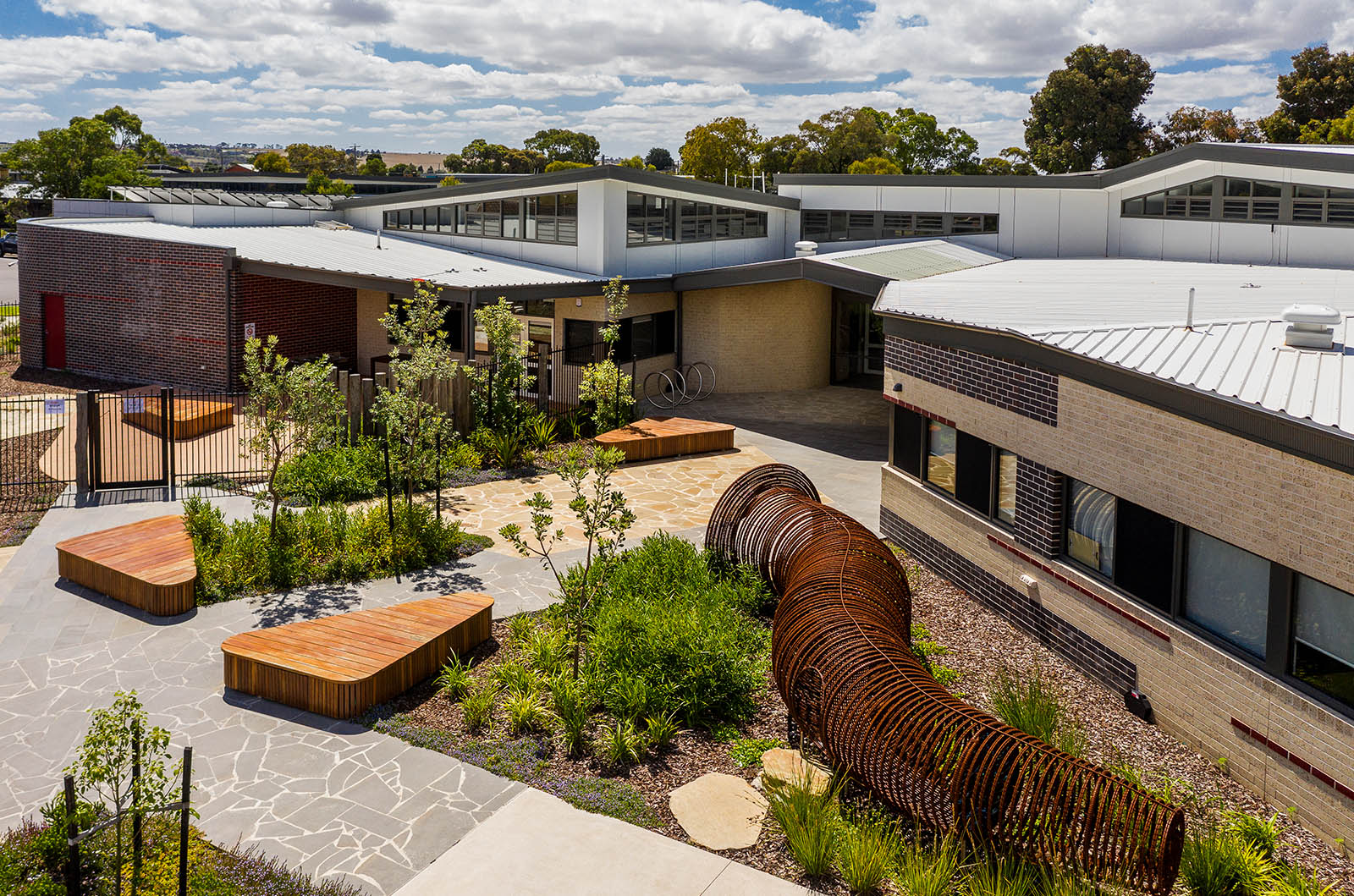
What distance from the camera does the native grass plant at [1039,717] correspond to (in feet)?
31.1

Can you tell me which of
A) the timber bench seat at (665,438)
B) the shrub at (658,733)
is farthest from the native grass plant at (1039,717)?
the timber bench seat at (665,438)

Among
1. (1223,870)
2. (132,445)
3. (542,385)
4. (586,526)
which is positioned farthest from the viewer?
(542,385)

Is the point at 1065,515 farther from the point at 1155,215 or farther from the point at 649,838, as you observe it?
the point at 1155,215

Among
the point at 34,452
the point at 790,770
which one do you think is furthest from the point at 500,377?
the point at 790,770

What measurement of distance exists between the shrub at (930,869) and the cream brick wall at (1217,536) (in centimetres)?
310

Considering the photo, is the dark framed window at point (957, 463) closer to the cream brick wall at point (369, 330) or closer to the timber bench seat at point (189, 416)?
the timber bench seat at point (189, 416)

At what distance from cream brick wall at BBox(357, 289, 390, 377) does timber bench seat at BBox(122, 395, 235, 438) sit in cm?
612

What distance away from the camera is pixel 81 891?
745 cm

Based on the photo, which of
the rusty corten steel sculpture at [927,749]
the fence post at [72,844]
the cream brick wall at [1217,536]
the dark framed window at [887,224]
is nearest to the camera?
the fence post at [72,844]

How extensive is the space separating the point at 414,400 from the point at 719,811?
28.4ft

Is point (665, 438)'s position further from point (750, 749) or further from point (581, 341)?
point (750, 749)

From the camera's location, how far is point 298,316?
1067 inches

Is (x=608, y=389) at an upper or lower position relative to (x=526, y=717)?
upper

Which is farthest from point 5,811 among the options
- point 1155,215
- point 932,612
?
point 1155,215
